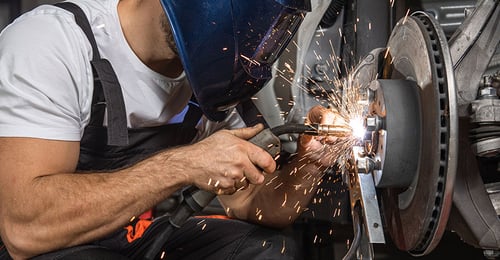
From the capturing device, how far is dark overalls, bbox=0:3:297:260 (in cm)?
170

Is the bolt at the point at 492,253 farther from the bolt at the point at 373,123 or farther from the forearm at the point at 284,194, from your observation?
the forearm at the point at 284,194

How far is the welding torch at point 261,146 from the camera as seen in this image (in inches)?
64.3

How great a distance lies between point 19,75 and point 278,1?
64 centimetres

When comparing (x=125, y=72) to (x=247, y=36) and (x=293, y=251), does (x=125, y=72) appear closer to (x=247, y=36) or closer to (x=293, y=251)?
(x=247, y=36)

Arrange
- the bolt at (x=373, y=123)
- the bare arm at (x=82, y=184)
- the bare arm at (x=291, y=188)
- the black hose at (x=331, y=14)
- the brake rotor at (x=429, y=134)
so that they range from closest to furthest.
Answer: the brake rotor at (x=429, y=134) < the bolt at (x=373, y=123) < the bare arm at (x=82, y=184) < the bare arm at (x=291, y=188) < the black hose at (x=331, y=14)

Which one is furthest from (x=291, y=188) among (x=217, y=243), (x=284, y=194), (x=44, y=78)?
A: (x=44, y=78)

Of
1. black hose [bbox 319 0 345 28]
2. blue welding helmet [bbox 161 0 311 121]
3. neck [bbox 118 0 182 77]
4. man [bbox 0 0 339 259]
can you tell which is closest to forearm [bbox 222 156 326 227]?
man [bbox 0 0 339 259]

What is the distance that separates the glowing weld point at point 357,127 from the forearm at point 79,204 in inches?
18.1

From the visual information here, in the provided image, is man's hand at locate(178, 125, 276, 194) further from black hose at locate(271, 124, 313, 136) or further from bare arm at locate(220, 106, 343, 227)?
bare arm at locate(220, 106, 343, 227)

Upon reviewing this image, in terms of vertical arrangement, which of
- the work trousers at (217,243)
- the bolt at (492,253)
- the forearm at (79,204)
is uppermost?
the forearm at (79,204)

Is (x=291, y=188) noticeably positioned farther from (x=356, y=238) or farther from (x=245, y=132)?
(x=356, y=238)

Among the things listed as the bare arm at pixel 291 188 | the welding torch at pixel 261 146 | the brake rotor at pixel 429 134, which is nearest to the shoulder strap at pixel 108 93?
the welding torch at pixel 261 146

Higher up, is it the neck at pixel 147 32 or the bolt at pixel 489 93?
the neck at pixel 147 32

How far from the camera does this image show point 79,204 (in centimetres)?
158
